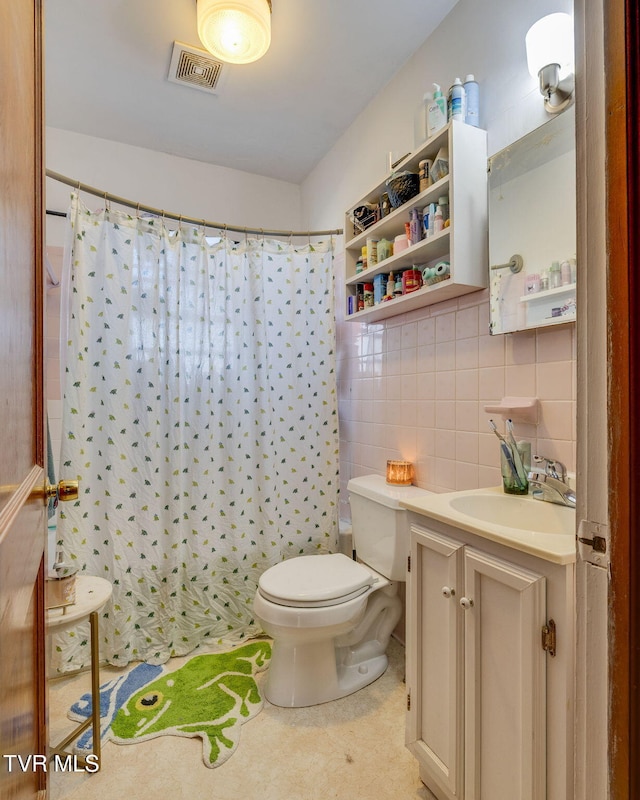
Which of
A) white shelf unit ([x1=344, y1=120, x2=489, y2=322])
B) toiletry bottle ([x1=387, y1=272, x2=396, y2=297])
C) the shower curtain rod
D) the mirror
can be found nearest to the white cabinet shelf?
the mirror

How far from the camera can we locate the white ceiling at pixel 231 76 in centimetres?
160

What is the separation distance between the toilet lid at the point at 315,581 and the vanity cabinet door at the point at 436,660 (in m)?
0.37

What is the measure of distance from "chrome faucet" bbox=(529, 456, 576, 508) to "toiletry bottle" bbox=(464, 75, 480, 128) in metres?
1.15

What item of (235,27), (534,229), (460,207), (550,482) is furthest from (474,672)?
(235,27)

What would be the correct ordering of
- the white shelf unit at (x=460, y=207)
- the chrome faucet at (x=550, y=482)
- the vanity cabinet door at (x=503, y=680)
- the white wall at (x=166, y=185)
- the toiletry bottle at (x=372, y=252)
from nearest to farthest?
the vanity cabinet door at (x=503, y=680), the chrome faucet at (x=550, y=482), the white shelf unit at (x=460, y=207), the toiletry bottle at (x=372, y=252), the white wall at (x=166, y=185)

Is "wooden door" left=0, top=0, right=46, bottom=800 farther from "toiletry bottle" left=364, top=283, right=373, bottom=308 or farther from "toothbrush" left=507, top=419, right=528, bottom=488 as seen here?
"toiletry bottle" left=364, top=283, right=373, bottom=308

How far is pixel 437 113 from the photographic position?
1.51 m

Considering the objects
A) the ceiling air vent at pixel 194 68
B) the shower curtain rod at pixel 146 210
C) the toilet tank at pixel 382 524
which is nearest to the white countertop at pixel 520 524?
the toilet tank at pixel 382 524

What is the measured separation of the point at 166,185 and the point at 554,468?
2.46 metres

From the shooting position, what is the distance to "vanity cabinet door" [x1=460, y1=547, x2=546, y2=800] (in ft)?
2.82

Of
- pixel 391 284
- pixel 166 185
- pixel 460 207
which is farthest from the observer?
pixel 166 185

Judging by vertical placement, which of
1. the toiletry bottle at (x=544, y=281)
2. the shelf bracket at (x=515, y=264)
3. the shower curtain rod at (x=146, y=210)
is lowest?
the toiletry bottle at (x=544, y=281)

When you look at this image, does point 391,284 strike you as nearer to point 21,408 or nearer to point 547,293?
point 547,293

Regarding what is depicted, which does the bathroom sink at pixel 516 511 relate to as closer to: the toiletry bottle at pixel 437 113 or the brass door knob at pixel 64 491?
the brass door knob at pixel 64 491
